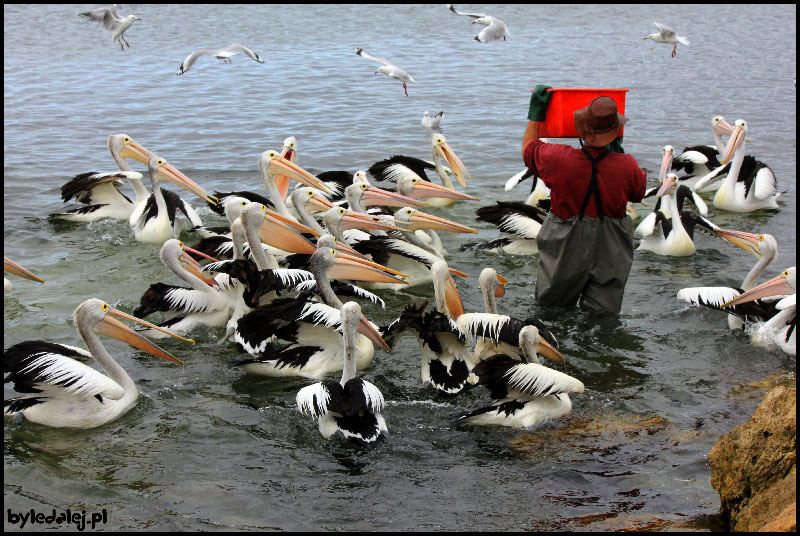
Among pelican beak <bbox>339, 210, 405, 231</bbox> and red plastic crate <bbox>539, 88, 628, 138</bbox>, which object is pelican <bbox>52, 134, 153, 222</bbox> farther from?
red plastic crate <bbox>539, 88, 628, 138</bbox>

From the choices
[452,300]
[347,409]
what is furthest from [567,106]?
[347,409]

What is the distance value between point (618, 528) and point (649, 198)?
537cm

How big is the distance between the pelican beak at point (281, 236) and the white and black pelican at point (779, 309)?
265 cm

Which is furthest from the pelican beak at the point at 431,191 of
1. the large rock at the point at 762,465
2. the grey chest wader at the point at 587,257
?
the large rock at the point at 762,465

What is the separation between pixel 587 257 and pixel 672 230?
6.33 ft

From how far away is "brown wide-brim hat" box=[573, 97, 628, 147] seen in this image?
175 inches

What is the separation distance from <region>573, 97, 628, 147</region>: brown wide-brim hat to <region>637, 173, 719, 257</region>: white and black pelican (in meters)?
2.14

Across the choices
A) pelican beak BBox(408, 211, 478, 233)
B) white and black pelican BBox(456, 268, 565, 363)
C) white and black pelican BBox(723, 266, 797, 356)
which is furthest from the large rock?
pelican beak BBox(408, 211, 478, 233)

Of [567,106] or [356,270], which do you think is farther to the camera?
[356,270]

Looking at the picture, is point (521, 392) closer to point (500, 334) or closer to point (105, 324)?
point (500, 334)

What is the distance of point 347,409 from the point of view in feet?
12.3

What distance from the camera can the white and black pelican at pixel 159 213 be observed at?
21.8ft

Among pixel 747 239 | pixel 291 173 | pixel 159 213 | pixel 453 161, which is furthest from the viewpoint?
pixel 453 161

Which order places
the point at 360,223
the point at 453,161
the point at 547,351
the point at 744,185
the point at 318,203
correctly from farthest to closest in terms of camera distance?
1. the point at 453,161
2. the point at 744,185
3. the point at 318,203
4. the point at 360,223
5. the point at 547,351
